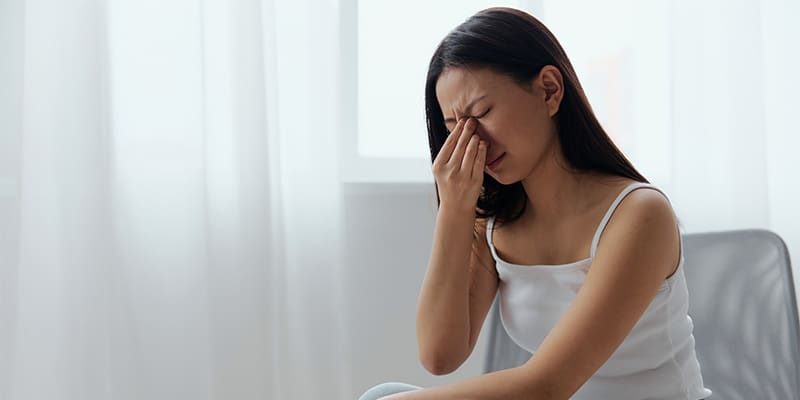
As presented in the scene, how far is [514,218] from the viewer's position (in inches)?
51.6

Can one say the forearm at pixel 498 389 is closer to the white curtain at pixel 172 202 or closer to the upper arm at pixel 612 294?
the upper arm at pixel 612 294

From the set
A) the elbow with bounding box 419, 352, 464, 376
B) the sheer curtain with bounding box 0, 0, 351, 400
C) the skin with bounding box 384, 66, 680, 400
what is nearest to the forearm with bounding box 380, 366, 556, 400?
the skin with bounding box 384, 66, 680, 400

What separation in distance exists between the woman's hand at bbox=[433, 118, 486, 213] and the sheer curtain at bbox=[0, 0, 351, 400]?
21.6 inches

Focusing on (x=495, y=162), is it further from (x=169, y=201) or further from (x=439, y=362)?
(x=169, y=201)

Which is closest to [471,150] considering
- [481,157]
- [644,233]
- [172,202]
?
[481,157]

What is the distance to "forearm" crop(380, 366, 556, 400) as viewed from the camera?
3.09 ft

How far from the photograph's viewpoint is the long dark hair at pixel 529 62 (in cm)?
110

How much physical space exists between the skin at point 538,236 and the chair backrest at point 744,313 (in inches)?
9.3

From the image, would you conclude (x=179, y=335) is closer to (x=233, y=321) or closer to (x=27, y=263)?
(x=233, y=321)

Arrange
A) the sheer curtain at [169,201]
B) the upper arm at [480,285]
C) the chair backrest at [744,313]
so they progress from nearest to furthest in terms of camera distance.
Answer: the chair backrest at [744,313] → the upper arm at [480,285] → the sheer curtain at [169,201]

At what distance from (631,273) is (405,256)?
99 cm

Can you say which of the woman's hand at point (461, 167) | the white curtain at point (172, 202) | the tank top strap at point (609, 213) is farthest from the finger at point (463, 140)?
the white curtain at point (172, 202)

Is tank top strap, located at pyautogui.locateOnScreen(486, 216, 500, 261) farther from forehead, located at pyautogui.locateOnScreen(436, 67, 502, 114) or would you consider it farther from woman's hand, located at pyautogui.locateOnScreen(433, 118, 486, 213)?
forehead, located at pyautogui.locateOnScreen(436, 67, 502, 114)

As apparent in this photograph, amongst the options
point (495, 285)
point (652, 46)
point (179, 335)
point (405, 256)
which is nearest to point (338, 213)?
point (405, 256)
